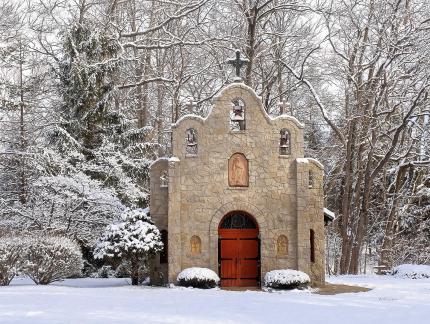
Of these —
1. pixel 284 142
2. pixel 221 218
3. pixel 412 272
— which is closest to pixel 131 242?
pixel 221 218

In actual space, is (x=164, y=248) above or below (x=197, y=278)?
above

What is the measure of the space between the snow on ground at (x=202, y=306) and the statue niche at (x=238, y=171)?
Answer: 3.59 metres

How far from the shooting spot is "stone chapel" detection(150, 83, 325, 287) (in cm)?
1948

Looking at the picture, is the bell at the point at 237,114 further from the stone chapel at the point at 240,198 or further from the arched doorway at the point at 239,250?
the arched doorway at the point at 239,250

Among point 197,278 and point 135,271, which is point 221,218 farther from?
point 135,271

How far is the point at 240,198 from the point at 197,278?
290cm

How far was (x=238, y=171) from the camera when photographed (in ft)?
65.1

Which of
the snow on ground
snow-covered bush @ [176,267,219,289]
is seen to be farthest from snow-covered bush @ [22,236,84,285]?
snow-covered bush @ [176,267,219,289]

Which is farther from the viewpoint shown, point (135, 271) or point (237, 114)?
point (237, 114)

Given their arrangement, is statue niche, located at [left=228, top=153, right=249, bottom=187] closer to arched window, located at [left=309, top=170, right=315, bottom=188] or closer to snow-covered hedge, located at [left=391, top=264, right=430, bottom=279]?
arched window, located at [left=309, top=170, right=315, bottom=188]

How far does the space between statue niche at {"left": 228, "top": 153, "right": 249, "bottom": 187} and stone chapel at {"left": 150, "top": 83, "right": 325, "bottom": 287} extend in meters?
0.03

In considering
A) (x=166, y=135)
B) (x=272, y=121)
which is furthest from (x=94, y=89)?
(x=166, y=135)

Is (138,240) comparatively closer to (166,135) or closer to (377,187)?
(166,135)

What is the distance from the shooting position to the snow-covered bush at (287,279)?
1872cm
